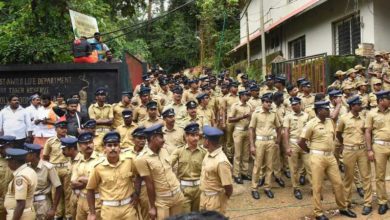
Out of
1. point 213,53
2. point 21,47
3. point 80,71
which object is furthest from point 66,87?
point 213,53

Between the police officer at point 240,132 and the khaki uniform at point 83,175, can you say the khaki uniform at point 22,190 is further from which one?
the police officer at point 240,132

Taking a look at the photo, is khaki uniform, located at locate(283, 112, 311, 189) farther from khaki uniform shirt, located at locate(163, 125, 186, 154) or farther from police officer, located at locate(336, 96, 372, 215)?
khaki uniform shirt, located at locate(163, 125, 186, 154)

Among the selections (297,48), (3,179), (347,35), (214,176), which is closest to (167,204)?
(214,176)

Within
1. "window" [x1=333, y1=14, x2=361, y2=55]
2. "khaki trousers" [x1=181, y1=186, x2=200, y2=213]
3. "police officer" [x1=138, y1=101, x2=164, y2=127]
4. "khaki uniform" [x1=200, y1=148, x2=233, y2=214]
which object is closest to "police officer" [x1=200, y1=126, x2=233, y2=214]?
A: "khaki uniform" [x1=200, y1=148, x2=233, y2=214]

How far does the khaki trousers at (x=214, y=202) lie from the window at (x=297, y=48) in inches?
521

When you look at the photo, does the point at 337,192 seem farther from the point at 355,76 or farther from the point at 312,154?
the point at 355,76

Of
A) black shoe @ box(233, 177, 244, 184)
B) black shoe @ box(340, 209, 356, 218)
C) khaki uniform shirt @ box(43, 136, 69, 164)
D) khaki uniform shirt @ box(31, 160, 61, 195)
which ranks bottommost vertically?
black shoe @ box(340, 209, 356, 218)

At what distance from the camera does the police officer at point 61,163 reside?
304 inches

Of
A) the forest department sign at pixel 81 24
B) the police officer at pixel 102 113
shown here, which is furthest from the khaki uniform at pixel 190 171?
the forest department sign at pixel 81 24

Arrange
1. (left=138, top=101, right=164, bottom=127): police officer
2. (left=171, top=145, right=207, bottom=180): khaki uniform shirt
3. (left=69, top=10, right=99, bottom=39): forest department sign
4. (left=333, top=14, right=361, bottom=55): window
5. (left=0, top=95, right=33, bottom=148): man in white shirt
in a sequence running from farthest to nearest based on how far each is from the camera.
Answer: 1. (left=333, top=14, right=361, bottom=55): window
2. (left=69, top=10, right=99, bottom=39): forest department sign
3. (left=0, top=95, right=33, bottom=148): man in white shirt
4. (left=138, top=101, right=164, bottom=127): police officer
5. (left=171, top=145, right=207, bottom=180): khaki uniform shirt

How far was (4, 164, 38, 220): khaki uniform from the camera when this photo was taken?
5504 mm

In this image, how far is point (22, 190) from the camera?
18.0ft

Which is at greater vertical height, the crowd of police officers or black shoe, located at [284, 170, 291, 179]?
the crowd of police officers

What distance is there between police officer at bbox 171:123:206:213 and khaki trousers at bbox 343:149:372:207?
3.03 metres
